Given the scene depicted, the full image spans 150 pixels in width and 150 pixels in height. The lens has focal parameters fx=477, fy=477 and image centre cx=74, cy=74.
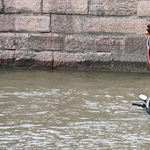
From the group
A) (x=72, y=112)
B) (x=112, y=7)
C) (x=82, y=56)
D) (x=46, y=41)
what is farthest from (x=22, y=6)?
(x=72, y=112)

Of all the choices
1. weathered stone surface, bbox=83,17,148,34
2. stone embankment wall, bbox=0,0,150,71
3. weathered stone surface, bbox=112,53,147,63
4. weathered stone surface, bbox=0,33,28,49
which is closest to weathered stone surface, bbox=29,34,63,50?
stone embankment wall, bbox=0,0,150,71

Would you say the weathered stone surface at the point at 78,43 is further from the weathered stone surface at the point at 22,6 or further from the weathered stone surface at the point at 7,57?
the weathered stone surface at the point at 7,57

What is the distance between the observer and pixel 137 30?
828 centimetres

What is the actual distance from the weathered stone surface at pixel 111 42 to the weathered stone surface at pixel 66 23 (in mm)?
427

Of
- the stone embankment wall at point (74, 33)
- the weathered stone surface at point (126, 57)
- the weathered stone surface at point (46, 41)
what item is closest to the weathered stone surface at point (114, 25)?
the stone embankment wall at point (74, 33)

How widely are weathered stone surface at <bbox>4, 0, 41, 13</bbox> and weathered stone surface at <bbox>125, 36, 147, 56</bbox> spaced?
1.66m

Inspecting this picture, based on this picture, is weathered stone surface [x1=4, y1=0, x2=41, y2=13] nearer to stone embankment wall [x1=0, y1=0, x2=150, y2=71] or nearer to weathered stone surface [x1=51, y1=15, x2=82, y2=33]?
stone embankment wall [x1=0, y1=0, x2=150, y2=71]

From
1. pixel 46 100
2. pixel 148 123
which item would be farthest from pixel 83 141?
pixel 46 100

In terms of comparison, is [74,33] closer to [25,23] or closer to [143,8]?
[25,23]

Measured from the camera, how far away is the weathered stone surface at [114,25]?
8.25 metres

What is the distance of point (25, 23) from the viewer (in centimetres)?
847

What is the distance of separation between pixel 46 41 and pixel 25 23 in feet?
1.61

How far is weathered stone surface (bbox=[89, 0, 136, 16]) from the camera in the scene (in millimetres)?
8227

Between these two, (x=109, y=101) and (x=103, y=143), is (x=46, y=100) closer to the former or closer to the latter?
(x=109, y=101)
